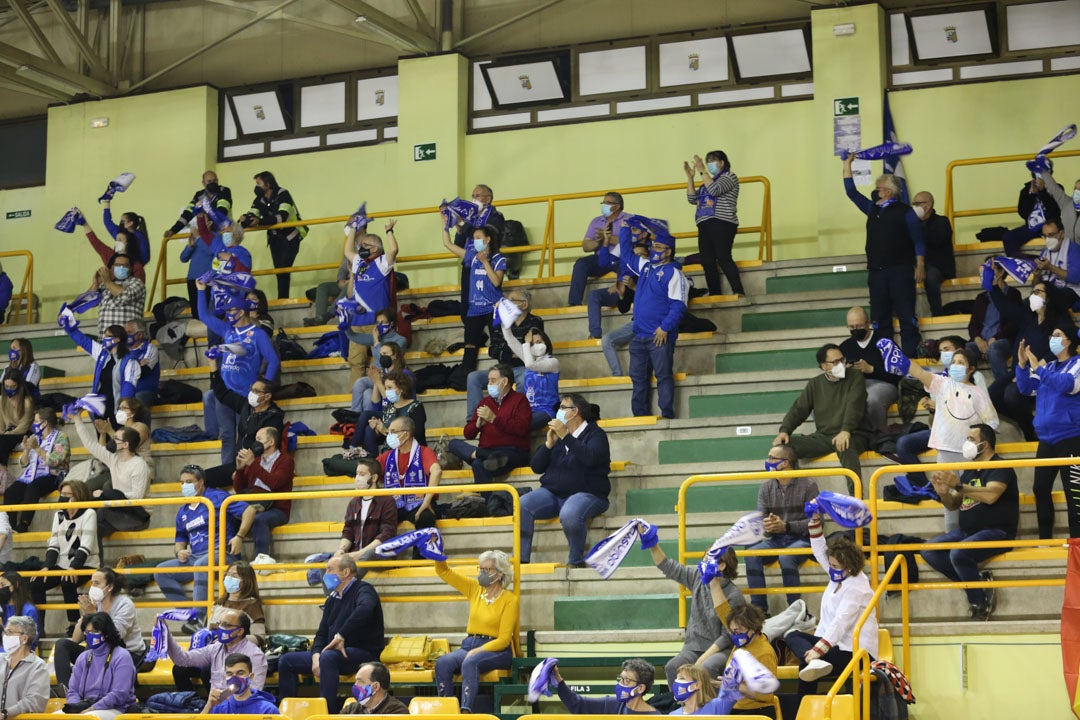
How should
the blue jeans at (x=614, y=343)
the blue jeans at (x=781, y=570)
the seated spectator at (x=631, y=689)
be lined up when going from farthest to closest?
1. the blue jeans at (x=614, y=343)
2. the blue jeans at (x=781, y=570)
3. the seated spectator at (x=631, y=689)

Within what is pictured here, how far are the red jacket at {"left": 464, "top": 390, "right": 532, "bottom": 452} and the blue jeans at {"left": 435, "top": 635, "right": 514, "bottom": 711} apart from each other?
2.69 metres

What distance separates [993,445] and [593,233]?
6134mm

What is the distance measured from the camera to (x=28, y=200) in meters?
20.8

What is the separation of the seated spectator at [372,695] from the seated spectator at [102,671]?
196 centimetres

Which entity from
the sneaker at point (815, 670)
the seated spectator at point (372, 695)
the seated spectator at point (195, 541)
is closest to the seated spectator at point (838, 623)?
the sneaker at point (815, 670)

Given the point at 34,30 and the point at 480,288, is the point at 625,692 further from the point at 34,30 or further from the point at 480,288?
the point at 34,30

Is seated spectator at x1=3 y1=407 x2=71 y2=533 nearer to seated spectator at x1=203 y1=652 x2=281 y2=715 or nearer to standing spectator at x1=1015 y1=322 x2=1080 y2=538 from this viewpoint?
seated spectator at x1=203 y1=652 x2=281 y2=715

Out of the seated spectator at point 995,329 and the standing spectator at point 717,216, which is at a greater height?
the standing spectator at point 717,216

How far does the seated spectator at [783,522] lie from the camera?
35.5ft

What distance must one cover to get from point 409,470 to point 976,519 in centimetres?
438

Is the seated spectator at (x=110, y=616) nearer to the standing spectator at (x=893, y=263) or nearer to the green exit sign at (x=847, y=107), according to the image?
the standing spectator at (x=893, y=263)

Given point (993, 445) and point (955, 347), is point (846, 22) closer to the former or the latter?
point (955, 347)

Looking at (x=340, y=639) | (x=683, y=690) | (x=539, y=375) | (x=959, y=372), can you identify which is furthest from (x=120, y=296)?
(x=683, y=690)

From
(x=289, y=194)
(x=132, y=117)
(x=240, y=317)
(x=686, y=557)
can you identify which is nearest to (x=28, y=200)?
(x=132, y=117)
